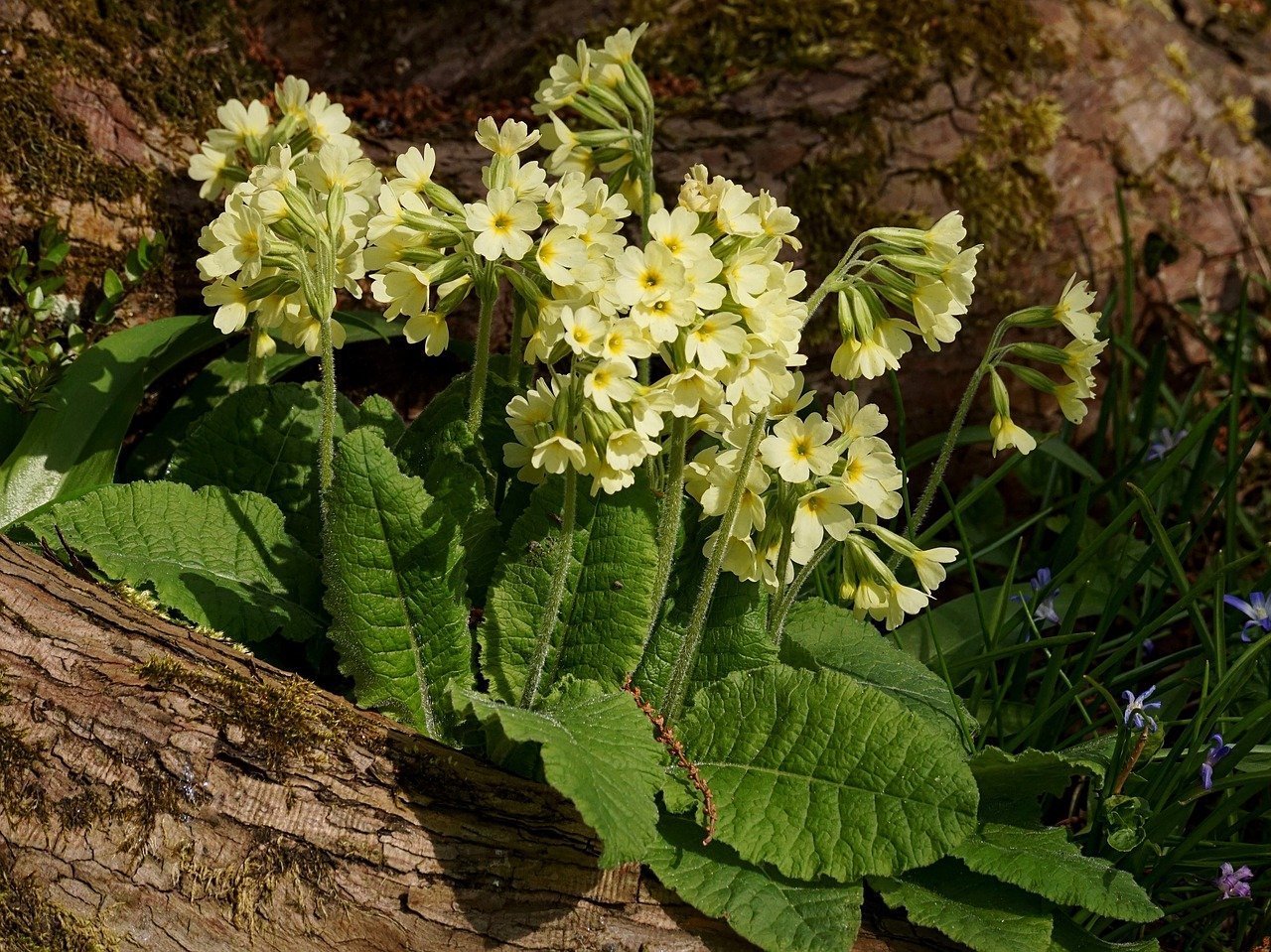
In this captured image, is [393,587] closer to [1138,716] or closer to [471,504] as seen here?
[471,504]

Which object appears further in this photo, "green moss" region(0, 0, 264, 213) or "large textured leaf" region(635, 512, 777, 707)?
"green moss" region(0, 0, 264, 213)

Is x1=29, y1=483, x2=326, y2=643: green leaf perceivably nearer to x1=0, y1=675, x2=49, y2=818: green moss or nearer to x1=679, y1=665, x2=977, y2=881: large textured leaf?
x1=0, y1=675, x2=49, y2=818: green moss

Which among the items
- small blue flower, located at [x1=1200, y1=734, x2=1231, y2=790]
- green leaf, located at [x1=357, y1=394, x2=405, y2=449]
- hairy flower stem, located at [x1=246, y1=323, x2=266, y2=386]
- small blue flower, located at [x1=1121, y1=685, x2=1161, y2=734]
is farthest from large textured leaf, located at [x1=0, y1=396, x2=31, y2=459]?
small blue flower, located at [x1=1200, y1=734, x2=1231, y2=790]

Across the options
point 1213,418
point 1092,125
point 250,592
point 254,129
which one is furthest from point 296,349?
point 1092,125

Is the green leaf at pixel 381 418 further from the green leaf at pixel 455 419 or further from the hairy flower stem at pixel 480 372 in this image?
the hairy flower stem at pixel 480 372

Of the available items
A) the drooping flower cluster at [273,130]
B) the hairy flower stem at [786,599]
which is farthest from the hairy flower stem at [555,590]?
the drooping flower cluster at [273,130]

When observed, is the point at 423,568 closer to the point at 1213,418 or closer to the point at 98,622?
the point at 98,622

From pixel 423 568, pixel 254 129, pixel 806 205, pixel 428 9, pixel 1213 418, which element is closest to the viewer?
pixel 423 568
